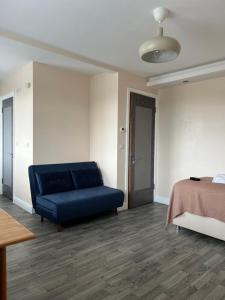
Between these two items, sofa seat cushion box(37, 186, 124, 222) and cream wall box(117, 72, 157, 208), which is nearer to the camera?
sofa seat cushion box(37, 186, 124, 222)

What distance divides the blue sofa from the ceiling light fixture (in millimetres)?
2253

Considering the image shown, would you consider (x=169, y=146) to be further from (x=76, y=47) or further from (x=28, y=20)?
(x=28, y=20)

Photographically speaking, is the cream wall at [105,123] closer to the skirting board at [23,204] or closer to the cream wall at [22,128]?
the cream wall at [22,128]

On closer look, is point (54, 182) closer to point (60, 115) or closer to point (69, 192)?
point (69, 192)

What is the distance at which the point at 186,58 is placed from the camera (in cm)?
369

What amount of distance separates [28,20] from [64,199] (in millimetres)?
2364

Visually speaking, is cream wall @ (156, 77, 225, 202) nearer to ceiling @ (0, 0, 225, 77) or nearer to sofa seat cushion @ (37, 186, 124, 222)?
ceiling @ (0, 0, 225, 77)

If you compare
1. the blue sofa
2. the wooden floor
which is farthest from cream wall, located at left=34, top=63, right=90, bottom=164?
the wooden floor

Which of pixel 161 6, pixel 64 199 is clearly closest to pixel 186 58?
pixel 161 6

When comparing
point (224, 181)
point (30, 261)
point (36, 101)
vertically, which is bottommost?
point (30, 261)

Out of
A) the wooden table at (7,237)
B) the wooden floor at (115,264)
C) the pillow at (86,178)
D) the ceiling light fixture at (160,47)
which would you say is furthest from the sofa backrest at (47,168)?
the ceiling light fixture at (160,47)

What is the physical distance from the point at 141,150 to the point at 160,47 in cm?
274

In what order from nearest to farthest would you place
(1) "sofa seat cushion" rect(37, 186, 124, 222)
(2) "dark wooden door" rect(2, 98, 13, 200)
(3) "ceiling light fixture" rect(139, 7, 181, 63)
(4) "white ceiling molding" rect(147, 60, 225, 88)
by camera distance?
(3) "ceiling light fixture" rect(139, 7, 181, 63)
(1) "sofa seat cushion" rect(37, 186, 124, 222)
(4) "white ceiling molding" rect(147, 60, 225, 88)
(2) "dark wooden door" rect(2, 98, 13, 200)

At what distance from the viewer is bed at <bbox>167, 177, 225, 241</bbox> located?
3008 mm
